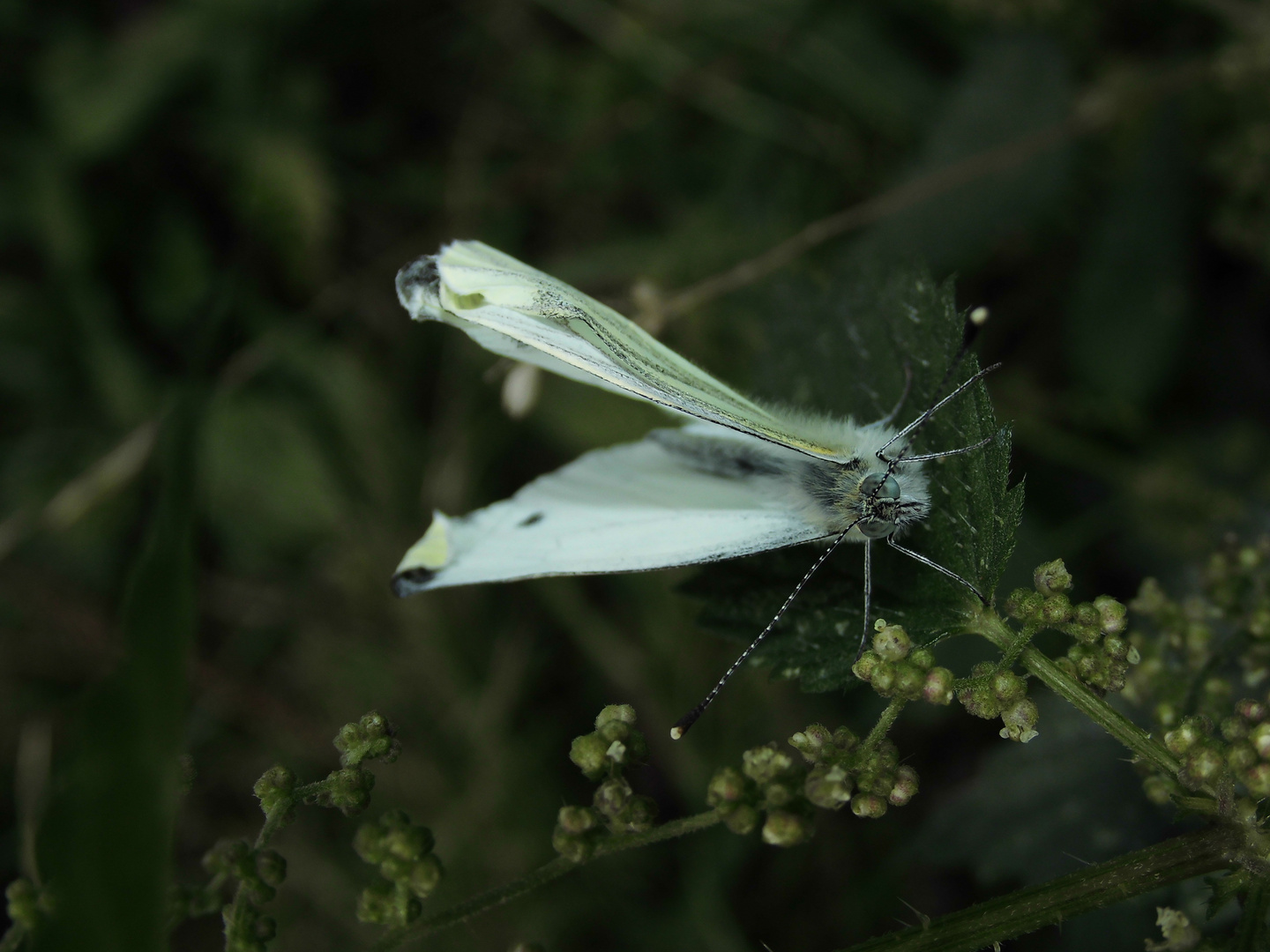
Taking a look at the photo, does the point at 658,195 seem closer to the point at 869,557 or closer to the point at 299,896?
the point at 869,557

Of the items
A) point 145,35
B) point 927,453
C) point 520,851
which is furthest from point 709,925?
point 145,35

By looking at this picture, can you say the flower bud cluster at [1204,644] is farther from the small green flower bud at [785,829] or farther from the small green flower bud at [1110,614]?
the small green flower bud at [785,829]

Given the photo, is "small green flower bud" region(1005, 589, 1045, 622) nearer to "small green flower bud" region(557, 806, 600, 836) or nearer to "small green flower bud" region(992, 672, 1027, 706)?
"small green flower bud" region(992, 672, 1027, 706)

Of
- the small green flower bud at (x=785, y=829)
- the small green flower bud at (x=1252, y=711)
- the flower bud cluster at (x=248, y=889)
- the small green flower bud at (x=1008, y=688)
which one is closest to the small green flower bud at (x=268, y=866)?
the flower bud cluster at (x=248, y=889)

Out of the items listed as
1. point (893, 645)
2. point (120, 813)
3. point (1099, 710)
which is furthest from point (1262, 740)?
point (120, 813)

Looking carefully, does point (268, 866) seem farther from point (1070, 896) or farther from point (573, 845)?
point (1070, 896)

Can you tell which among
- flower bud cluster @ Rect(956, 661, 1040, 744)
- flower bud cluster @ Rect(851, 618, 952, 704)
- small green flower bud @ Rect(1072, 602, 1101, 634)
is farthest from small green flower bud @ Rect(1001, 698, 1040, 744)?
small green flower bud @ Rect(1072, 602, 1101, 634)

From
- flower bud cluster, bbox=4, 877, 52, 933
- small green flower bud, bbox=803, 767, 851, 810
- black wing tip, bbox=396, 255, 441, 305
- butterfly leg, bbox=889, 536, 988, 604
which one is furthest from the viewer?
black wing tip, bbox=396, 255, 441, 305
